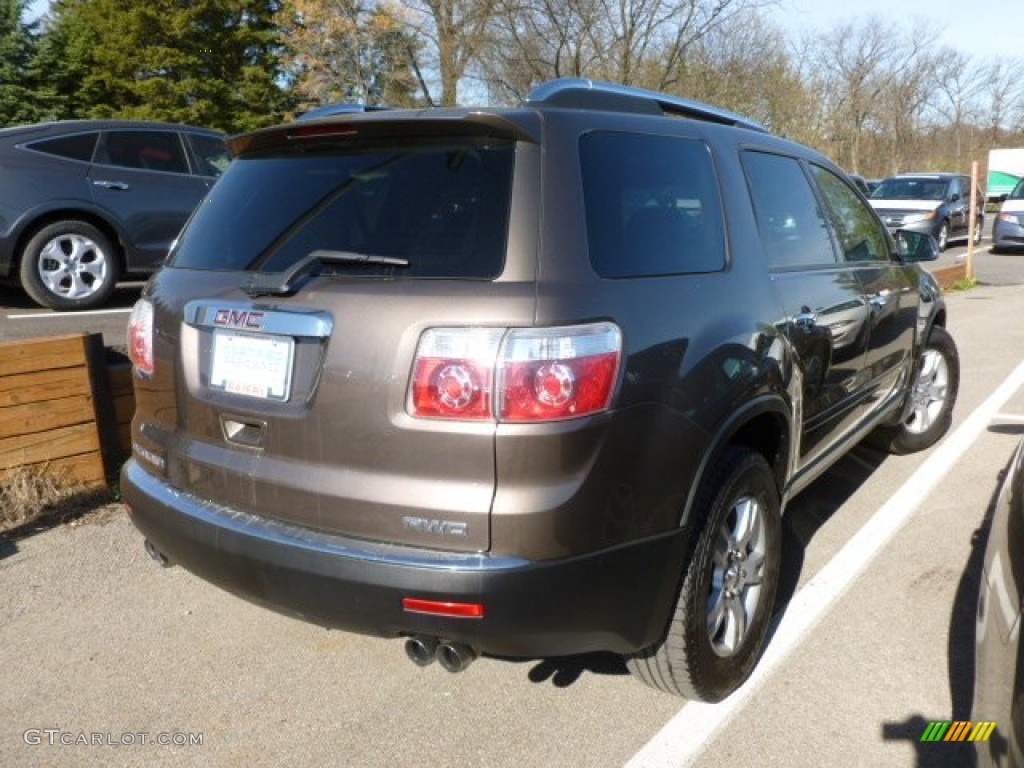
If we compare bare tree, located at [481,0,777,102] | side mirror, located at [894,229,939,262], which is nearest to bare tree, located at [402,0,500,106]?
bare tree, located at [481,0,777,102]

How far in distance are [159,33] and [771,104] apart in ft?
73.0

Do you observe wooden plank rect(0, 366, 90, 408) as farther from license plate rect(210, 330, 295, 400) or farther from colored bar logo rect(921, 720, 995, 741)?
colored bar logo rect(921, 720, 995, 741)

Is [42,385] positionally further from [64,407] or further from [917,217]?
[917,217]

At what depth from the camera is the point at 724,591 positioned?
8.82 ft

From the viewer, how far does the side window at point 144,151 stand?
7953 mm

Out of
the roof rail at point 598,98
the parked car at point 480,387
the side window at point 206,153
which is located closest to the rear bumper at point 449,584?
the parked car at point 480,387

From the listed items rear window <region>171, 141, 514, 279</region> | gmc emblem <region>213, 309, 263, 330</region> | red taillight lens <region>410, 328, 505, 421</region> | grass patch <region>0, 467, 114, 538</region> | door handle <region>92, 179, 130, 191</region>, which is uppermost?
door handle <region>92, 179, 130, 191</region>

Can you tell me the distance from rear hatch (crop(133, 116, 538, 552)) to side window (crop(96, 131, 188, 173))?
6.34 meters

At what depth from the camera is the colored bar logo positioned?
6.17ft

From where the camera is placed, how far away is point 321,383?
2168 millimetres

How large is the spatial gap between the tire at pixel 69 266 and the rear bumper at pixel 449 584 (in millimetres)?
6277

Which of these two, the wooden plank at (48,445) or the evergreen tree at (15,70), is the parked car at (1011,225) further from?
the evergreen tree at (15,70)

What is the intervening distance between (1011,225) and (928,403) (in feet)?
54.3

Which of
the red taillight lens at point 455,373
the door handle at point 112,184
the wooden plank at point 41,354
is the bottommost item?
the wooden plank at point 41,354
